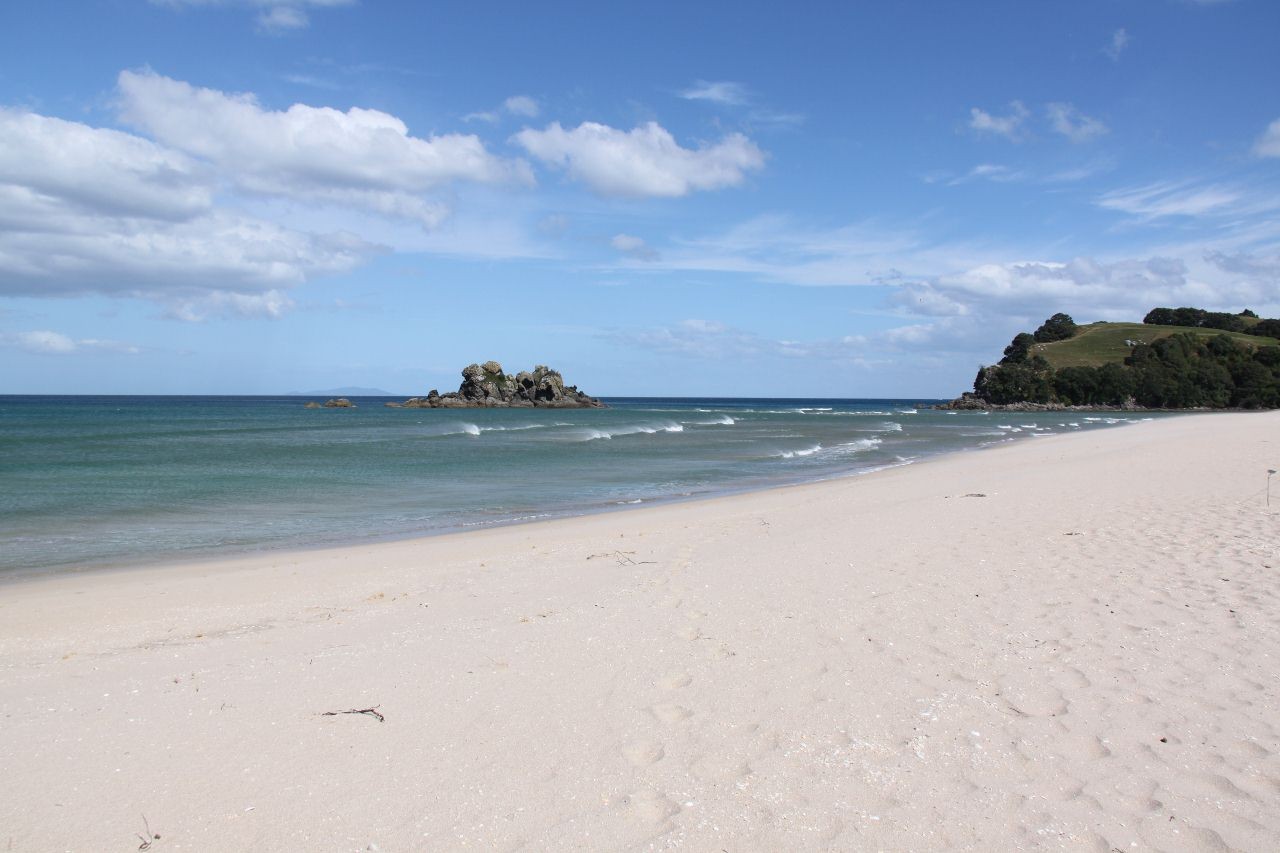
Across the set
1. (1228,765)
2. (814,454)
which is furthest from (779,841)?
(814,454)

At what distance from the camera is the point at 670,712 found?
4.54 meters

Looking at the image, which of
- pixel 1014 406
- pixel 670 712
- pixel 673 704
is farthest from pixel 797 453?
pixel 1014 406

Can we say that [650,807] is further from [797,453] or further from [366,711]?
[797,453]

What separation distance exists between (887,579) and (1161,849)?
4.73 meters

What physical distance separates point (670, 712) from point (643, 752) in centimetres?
53

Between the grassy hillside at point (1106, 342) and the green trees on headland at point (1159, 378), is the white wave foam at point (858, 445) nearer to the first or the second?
the green trees on headland at point (1159, 378)

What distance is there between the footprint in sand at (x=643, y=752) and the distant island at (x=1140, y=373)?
127 metres

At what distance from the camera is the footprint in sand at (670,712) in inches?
175

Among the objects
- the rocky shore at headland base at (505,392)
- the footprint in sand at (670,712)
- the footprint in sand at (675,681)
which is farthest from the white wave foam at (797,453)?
the rocky shore at headland base at (505,392)

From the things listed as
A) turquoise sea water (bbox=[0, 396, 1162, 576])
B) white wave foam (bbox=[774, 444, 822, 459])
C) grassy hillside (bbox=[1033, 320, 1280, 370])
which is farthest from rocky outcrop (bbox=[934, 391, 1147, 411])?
white wave foam (bbox=[774, 444, 822, 459])

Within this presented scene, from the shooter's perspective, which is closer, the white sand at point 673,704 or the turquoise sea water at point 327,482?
the white sand at point 673,704

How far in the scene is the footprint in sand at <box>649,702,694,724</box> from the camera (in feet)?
14.6

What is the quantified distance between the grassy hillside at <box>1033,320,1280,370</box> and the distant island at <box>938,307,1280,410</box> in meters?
0.17

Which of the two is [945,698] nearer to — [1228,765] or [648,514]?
[1228,765]
